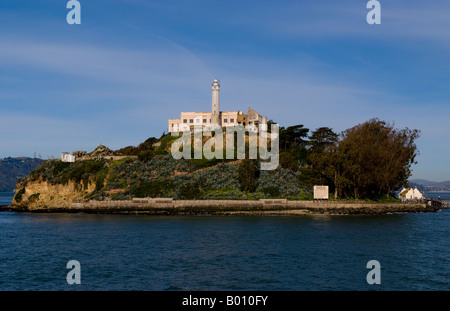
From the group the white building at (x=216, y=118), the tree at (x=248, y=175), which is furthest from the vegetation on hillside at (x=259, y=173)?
the white building at (x=216, y=118)

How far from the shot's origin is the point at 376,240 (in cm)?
4206

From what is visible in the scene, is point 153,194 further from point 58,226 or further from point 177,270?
point 177,270

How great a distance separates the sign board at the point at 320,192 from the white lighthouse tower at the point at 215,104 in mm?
38976

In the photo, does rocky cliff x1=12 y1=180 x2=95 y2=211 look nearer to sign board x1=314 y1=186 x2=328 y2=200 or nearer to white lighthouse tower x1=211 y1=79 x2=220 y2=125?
white lighthouse tower x1=211 y1=79 x2=220 y2=125

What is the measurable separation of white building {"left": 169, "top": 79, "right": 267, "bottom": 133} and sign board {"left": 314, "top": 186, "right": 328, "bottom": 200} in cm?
3485

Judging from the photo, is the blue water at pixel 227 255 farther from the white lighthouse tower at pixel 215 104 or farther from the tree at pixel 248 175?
the white lighthouse tower at pixel 215 104

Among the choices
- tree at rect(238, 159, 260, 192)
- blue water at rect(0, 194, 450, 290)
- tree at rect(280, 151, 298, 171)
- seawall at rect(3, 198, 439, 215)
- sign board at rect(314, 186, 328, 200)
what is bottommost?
blue water at rect(0, 194, 450, 290)

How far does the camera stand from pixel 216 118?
107 meters

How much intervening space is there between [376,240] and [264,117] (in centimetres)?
7488

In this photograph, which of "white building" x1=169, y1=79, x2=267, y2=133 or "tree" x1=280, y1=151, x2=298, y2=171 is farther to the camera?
"white building" x1=169, y1=79, x2=267, y2=133

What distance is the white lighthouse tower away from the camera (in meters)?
107

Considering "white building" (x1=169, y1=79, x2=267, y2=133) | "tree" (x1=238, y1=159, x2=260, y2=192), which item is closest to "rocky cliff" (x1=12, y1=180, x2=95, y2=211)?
"tree" (x1=238, y1=159, x2=260, y2=192)

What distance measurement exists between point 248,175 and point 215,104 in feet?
108

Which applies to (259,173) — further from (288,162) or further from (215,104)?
(215,104)
